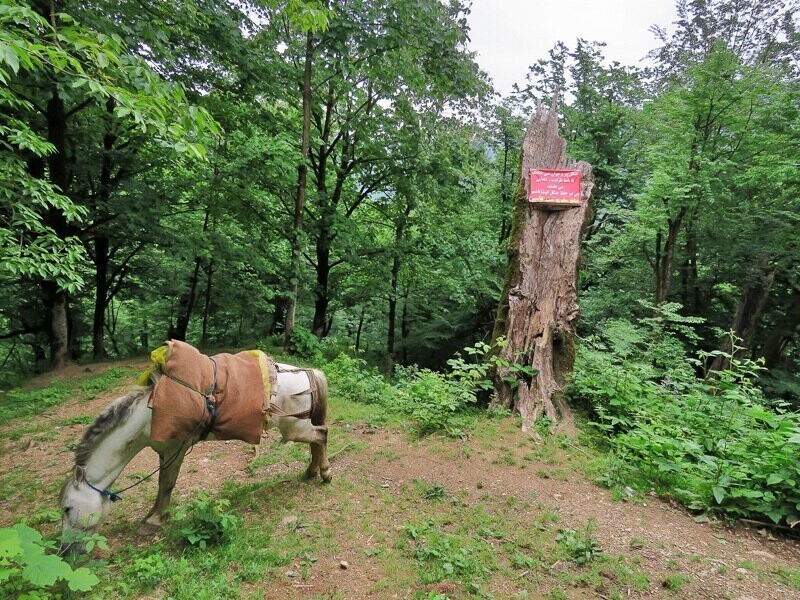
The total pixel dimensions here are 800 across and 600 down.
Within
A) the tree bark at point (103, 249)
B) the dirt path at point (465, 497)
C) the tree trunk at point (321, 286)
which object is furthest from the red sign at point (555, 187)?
the tree bark at point (103, 249)

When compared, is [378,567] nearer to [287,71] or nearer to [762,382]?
[287,71]

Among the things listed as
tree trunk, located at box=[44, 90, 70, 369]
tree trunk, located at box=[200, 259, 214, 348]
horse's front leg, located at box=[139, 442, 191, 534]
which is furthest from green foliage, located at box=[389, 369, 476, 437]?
tree trunk, located at box=[200, 259, 214, 348]

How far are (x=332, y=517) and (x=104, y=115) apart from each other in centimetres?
844

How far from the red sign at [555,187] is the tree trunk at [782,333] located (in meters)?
9.18

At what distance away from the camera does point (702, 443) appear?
4078 millimetres

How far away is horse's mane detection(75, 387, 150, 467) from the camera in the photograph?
255 cm

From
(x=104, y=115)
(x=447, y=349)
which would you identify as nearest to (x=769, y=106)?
(x=447, y=349)

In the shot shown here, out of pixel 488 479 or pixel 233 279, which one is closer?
pixel 488 479

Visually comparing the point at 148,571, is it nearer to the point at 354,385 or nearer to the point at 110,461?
the point at 110,461

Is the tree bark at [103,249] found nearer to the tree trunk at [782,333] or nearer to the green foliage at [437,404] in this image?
the green foliage at [437,404]

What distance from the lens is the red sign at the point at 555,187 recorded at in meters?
5.72

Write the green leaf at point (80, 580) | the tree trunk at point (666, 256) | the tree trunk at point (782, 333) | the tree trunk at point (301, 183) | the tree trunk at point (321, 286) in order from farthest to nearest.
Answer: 1. the tree trunk at point (321, 286)
2. the tree trunk at point (782, 333)
3. the tree trunk at point (666, 256)
4. the tree trunk at point (301, 183)
5. the green leaf at point (80, 580)

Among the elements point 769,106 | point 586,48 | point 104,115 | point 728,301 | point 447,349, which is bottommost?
point 447,349

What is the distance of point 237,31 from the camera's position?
23.1ft
